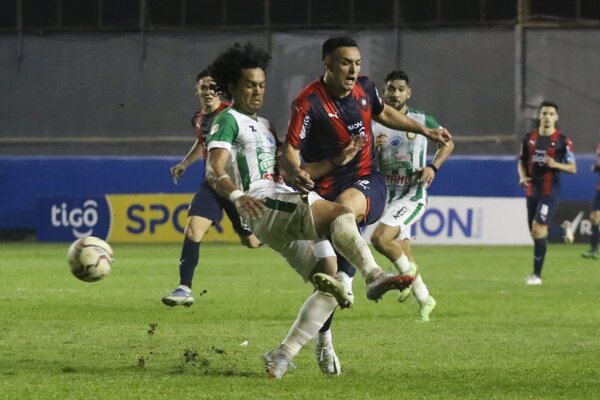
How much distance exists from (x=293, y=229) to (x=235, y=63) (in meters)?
1.19

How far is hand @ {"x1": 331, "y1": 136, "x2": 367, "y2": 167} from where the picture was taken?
8.35 metres

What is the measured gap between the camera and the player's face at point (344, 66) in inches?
326

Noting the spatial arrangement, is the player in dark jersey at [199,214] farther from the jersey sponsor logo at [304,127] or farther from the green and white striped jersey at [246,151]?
the jersey sponsor logo at [304,127]

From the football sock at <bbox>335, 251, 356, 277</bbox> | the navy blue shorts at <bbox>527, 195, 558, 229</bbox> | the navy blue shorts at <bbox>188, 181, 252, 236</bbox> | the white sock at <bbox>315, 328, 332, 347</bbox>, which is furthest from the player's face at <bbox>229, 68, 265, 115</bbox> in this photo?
the navy blue shorts at <bbox>527, 195, 558, 229</bbox>

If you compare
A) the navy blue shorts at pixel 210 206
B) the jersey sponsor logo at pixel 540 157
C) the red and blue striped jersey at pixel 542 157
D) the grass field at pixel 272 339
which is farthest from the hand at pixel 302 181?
the jersey sponsor logo at pixel 540 157

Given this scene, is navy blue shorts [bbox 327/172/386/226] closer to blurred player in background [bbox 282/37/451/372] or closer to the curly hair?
blurred player in background [bbox 282/37/451/372]

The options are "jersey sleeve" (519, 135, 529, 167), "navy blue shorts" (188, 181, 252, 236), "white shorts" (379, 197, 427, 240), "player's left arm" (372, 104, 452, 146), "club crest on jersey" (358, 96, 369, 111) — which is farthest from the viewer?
"jersey sleeve" (519, 135, 529, 167)

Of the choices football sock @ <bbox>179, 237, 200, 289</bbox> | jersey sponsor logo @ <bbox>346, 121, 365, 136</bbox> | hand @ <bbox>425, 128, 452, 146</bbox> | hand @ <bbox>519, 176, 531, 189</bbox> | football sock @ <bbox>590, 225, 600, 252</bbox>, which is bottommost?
football sock @ <bbox>590, 225, 600, 252</bbox>

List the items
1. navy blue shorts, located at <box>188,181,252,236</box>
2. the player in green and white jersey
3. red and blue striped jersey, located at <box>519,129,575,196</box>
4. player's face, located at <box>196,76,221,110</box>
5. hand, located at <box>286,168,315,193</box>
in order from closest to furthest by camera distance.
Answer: hand, located at <box>286,168,315,193</box> < the player in green and white jersey < navy blue shorts, located at <box>188,181,252,236</box> < player's face, located at <box>196,76,221,110</box> < red and blue striped jersey, located at <box>519,129,575,196</box>

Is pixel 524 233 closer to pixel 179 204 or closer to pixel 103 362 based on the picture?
pixel 179 204

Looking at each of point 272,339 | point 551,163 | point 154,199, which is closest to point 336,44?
point 272,339

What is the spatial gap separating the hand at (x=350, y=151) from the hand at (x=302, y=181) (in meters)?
0.50

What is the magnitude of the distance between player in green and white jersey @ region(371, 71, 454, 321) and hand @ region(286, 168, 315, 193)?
4.31 meters

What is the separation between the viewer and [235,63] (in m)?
8.55
